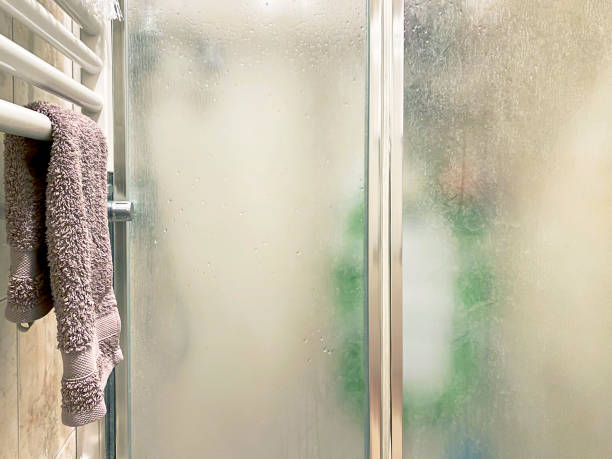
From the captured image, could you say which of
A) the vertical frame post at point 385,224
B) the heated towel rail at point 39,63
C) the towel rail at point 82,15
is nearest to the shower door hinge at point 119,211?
the heated towel rail at point 39,63

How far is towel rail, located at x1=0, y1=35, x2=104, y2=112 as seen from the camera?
0.44 m

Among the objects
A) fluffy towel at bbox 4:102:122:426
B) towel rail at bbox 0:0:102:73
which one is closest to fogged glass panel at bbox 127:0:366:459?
towel rail at bbox 0:0:102:73

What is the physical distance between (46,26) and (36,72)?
93mm

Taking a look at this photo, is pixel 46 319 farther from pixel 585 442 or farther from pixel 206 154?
pixel 585 442

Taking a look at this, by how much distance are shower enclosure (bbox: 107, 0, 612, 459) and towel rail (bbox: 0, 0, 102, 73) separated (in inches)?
8.1

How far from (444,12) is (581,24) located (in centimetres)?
27

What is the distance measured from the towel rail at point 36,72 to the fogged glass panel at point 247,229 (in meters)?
0.26

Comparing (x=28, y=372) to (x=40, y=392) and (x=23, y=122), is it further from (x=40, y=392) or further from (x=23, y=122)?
(x=23, y=122)

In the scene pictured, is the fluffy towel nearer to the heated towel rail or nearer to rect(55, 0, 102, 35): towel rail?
the heated towel rail

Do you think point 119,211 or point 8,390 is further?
point 119,211

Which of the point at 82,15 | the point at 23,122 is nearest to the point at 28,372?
the point at 23,122

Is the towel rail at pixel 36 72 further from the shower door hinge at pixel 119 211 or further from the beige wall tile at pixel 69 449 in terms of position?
the beige wall tile at pixel 69 449

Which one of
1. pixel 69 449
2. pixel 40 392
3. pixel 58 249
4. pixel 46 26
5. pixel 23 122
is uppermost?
pixel 46 26

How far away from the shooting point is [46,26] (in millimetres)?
546
